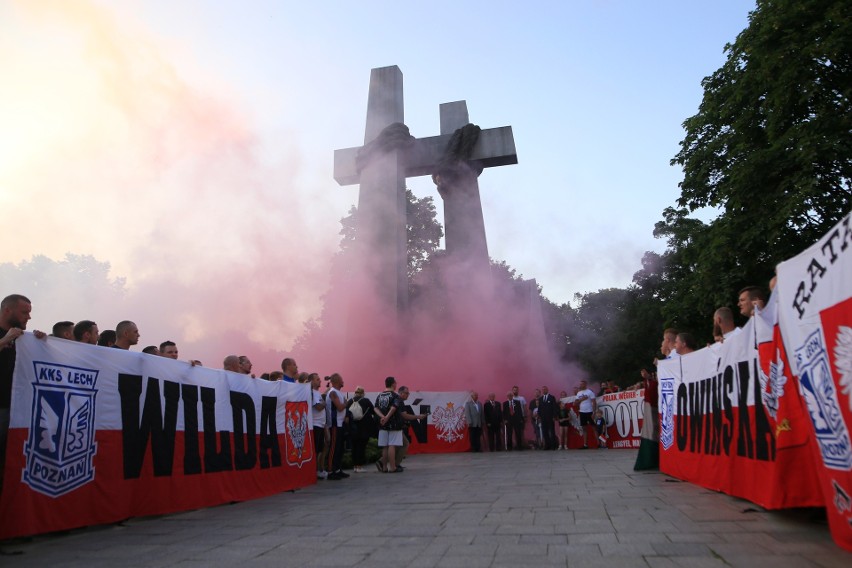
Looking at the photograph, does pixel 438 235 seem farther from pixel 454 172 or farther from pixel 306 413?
pixel 306 413

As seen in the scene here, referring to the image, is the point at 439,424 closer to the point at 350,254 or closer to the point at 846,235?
the point at 350,254

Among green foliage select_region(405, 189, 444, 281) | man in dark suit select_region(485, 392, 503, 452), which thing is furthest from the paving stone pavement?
green foliage select_region(405, 189, 444, 281)

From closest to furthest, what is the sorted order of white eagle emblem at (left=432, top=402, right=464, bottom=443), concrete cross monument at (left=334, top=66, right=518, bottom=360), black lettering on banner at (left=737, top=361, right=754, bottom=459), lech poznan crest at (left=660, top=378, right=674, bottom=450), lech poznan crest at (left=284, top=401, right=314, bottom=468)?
black lettering on banner at (left=737, top=361, right=754, bottom=459)
lech poznan crest at (left=660, top=378, right=674, bottom=450)
lech poznan crest at (left=284, top=401, right=314, bottom=468)
white eagle emblem at (left=432, top=402, right=464, bottom=443)
concrete cross monument at (left=334, top=66, right=518, bottom=360)

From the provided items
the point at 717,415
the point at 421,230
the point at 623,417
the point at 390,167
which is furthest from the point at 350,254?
the point at 717,415

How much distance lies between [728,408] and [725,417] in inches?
5.8

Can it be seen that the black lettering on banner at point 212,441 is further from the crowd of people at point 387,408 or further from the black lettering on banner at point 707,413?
the black lettering on banner at point 707,413

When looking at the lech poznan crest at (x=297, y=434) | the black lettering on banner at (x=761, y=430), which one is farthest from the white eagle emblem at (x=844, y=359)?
the lech poznan crest at (x=297, y=434)

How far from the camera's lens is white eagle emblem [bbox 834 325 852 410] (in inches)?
136

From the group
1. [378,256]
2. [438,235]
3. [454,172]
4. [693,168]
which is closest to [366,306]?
[378,256]

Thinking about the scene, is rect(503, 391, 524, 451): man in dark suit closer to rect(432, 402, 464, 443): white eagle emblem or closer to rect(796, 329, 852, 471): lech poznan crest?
rect(432, 402, 464, 443): white eagle emblem

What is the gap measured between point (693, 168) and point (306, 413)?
1510cm

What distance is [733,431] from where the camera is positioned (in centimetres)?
617

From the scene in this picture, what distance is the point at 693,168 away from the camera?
19.9 m

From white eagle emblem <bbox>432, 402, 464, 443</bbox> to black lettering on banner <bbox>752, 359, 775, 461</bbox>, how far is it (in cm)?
1514
